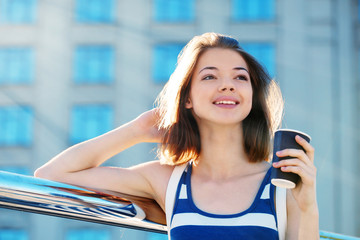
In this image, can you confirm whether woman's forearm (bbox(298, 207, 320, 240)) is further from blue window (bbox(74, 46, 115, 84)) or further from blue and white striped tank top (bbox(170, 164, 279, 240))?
blue window (bbox(74, 46, 115, 84))

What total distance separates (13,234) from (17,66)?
14.1 ft

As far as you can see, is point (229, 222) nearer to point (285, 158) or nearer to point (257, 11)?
point (285, 158)

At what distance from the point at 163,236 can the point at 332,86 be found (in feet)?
36.8

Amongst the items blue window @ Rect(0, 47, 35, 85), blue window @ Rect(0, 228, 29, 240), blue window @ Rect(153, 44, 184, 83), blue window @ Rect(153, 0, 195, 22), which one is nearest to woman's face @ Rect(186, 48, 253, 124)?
blue window @ Rect(0, 228, 29, 240)

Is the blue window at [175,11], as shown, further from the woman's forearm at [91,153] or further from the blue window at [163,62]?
the woman's forearm at [91,153]

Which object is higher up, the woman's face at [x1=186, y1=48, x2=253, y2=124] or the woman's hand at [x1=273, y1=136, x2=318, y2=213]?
the woman's face at [x1=186, y1=48, x2=253, y2=124]

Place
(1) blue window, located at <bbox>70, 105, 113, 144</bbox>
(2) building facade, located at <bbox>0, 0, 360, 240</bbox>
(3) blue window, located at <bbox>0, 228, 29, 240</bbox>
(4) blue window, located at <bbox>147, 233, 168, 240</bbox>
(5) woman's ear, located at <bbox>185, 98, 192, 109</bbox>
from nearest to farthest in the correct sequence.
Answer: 1. (4) blue window, located at <bbox>147, 233, 168, 240</bbox>
2. (5) woman's ear, located at <bbox>185, 98, 192, 109</bbox>
3. (3) blue window, located at <bbox>0, 228, 29, 240</bbox>
4. (2) building facade, located at <bbox>0, 0, 360, 240</bbox>
5. (1) blue window, located at <bbox>70, 105, 113, 144</bbox>

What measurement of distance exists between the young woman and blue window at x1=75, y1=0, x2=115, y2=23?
1118cm

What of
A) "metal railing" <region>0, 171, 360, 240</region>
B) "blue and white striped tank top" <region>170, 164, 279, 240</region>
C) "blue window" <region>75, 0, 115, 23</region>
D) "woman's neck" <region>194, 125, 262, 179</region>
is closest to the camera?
"metal railing" <region>0, 171, 360, 240</region>

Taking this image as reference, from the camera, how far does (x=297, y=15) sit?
1226 cm

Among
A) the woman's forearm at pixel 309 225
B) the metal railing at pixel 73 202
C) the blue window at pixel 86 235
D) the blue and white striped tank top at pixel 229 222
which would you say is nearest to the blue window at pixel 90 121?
the blue window at pixel 86 235

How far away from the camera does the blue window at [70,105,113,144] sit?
1223 cm

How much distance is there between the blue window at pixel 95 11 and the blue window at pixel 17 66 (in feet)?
5.41

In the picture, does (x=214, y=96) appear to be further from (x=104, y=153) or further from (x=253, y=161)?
(x=104, y=153)
